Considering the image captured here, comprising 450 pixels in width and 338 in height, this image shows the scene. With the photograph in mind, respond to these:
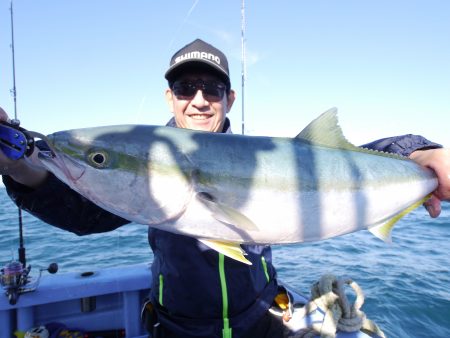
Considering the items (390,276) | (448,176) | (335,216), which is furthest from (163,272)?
(390,276)

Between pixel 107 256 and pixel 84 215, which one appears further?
pixel 107 256

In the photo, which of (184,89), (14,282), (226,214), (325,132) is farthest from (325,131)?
(14,282)

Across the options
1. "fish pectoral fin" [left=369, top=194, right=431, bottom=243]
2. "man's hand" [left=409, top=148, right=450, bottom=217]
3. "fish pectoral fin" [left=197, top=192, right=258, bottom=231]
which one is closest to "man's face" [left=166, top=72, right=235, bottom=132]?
"fish pectoral fin" [left=197, top=192, right=258, bottom=231]

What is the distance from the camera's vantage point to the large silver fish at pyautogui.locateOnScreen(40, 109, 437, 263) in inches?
74.4

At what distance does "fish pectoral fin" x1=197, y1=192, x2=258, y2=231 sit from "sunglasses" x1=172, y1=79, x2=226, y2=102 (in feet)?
4.34

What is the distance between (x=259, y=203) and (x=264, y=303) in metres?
1.24

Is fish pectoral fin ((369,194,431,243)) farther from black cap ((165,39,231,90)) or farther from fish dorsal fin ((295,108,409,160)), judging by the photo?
black cap ((165,39,231,90))

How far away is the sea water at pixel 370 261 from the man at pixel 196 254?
4.40 metres

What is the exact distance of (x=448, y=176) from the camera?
2.44 metres

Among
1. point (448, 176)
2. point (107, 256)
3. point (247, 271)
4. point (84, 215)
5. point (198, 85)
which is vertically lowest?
point (107, 256)

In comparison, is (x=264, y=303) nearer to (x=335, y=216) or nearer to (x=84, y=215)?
(x=335, y=216)

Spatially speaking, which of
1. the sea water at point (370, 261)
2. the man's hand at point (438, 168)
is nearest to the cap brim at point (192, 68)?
the man's hand at point (438, 168)

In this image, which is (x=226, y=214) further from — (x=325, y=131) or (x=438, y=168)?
(x=438, y=168)

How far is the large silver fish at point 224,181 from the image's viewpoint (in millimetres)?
1891
